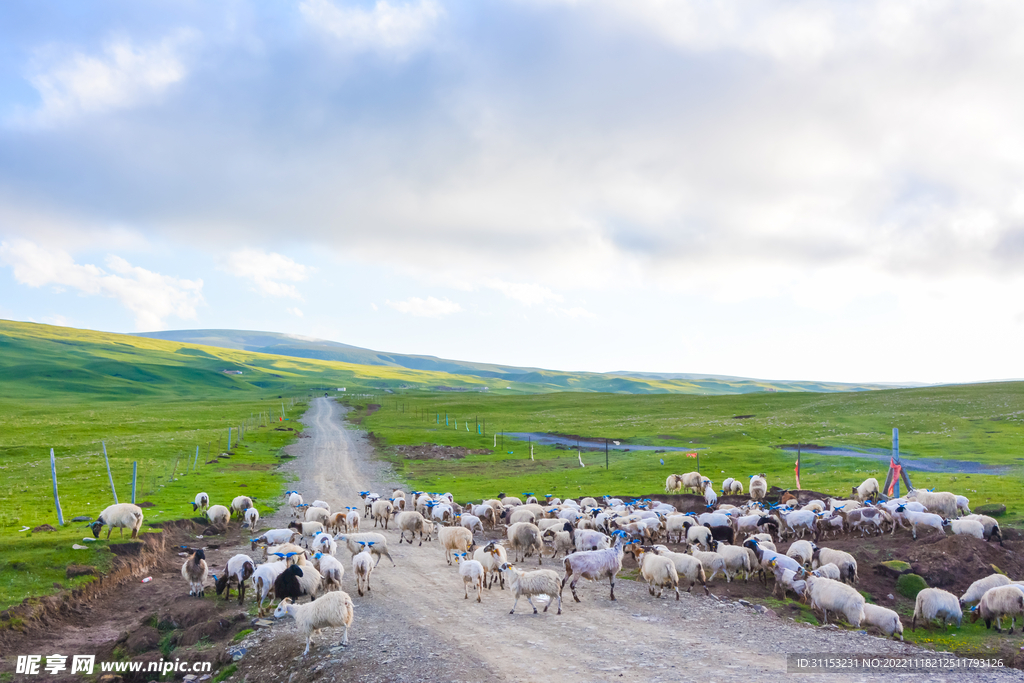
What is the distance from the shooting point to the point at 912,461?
4366 cm

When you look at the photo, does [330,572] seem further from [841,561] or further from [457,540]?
[841,561]

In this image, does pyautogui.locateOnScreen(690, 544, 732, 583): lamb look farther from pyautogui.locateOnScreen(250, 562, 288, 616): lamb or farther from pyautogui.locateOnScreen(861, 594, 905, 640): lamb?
pyautogui.locateOnScreen(250, 562, 288, 616): lamb

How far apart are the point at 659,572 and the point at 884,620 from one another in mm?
5650

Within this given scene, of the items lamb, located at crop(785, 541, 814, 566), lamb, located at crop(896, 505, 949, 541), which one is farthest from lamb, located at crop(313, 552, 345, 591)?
lamb, located at crop(896, 505, 949, 541)

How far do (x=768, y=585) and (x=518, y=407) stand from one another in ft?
348

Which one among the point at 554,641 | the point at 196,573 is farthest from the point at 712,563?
the point at 196,573

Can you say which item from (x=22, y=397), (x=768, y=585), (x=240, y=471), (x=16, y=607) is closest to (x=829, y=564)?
(x=768, y=585)

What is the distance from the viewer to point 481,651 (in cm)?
1289

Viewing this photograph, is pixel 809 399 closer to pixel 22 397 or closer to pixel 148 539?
pixel 148 539

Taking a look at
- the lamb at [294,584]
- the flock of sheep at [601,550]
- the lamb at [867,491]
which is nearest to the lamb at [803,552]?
the flock of sheep at [601,550]

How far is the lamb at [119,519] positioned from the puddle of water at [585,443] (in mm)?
44637

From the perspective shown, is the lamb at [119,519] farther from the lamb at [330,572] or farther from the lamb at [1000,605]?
the lamb at [1000,605]

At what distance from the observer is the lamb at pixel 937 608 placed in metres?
14.8

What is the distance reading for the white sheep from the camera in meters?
14.1
